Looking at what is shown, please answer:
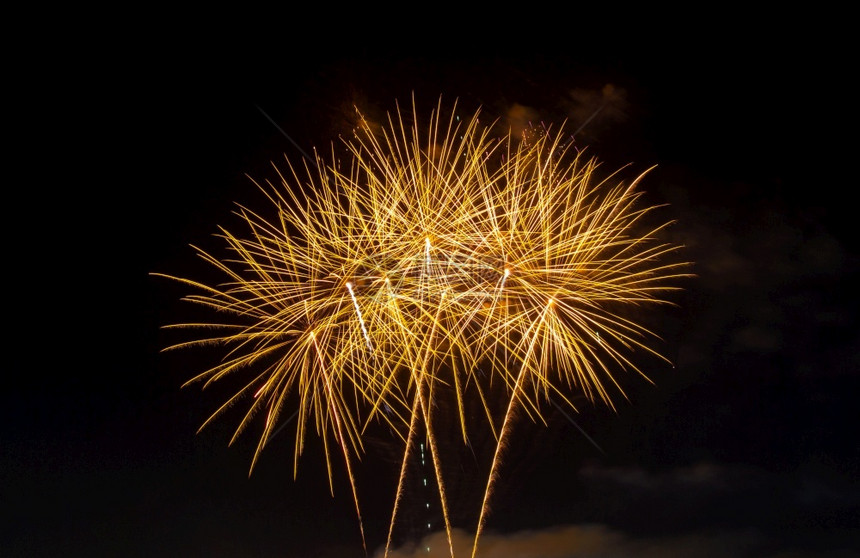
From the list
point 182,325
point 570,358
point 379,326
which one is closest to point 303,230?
point 379,326

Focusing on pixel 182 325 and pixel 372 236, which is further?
pixel 182 325

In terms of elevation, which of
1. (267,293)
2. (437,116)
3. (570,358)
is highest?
(437,116)

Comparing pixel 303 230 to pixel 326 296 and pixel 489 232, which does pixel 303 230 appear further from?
pixel 489 232

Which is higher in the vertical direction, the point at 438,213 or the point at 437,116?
the point at 437,116

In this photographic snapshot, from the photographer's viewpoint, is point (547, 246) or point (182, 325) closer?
point (547, 246)

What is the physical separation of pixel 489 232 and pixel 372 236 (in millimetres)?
1227

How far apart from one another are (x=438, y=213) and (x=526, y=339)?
179 cm

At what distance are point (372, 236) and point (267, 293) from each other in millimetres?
1272

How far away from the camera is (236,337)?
813cm

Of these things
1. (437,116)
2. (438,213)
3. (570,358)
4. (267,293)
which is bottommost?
(570,358)

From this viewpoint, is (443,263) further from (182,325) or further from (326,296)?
(182,325)

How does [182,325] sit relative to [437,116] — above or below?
below

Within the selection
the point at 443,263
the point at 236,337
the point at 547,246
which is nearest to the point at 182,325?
the point at 236,337

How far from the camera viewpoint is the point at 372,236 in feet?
26.3
